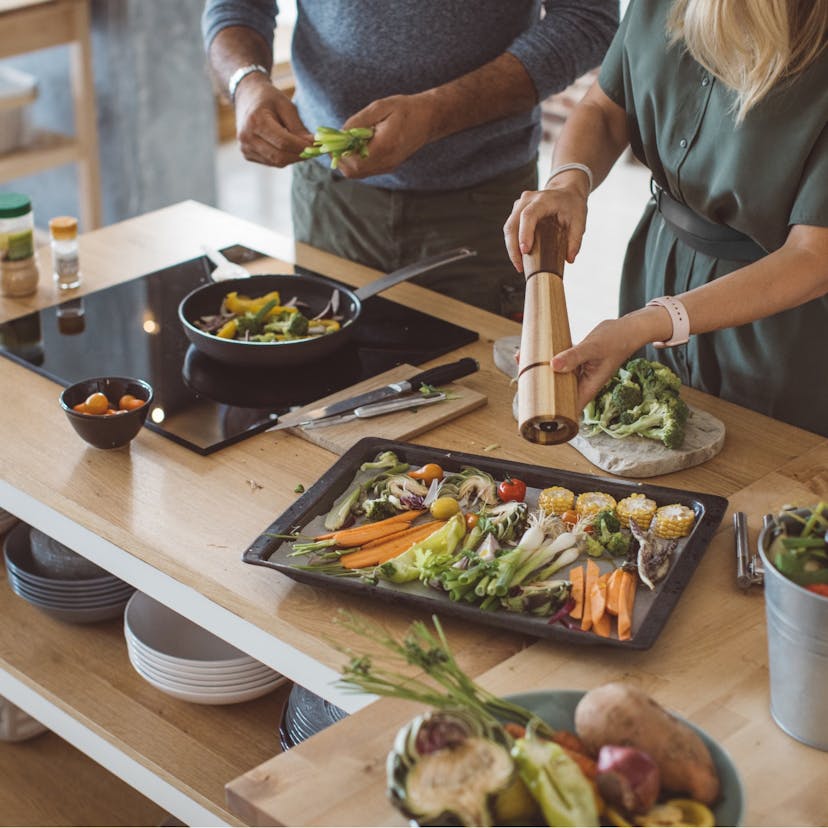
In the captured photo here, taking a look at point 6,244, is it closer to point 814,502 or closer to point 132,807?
point 132,807

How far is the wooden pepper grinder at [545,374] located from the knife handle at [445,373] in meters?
0.31

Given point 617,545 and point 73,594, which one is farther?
point 73,594

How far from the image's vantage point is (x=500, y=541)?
4.90 feet

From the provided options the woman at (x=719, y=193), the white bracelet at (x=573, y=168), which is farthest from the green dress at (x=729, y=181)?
the white bracelet at (x=573, y=168)

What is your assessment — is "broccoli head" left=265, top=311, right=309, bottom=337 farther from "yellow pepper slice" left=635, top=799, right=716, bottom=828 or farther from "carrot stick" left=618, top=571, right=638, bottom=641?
"yellow pepper slice" left=635, top=799, right=716, bottom=828

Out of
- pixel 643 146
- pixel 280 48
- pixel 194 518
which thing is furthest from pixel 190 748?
pixel 280 48

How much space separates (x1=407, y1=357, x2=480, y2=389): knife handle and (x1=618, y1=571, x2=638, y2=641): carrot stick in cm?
58

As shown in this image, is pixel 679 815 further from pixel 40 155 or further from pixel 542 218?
pixel 40 155

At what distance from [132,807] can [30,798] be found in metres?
0.17

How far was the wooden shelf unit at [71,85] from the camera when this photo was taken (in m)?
4.02

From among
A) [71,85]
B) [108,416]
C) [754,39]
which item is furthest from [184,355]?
[71,85]

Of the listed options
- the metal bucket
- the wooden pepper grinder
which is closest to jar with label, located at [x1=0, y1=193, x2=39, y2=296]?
the wooden pepper grinder

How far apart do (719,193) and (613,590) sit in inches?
27.8

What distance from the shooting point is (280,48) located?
15.2 ft
